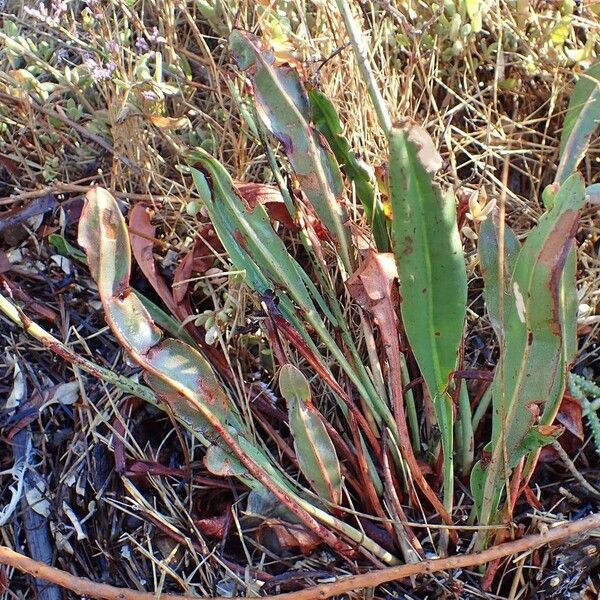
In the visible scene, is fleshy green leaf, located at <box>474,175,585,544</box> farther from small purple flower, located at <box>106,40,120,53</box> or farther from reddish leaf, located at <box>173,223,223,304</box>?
small purple flower, located at <box>106,40,120,53</box>

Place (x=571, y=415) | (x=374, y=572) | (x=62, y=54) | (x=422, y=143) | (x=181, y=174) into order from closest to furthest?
(x=422, y=143) < (x=374, y=572) < (x=571, y=415) < (x=181, y=174) < (x=62, y=54)

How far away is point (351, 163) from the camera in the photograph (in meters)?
1.01

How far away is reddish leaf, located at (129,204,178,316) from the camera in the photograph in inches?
45.0

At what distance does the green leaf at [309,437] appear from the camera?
2.95 feet

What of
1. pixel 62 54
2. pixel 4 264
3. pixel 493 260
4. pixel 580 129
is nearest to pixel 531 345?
pixel 493 260

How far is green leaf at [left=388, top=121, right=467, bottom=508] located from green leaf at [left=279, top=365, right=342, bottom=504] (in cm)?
14

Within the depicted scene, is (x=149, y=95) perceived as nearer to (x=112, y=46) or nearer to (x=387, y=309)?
(x=112, y=46)

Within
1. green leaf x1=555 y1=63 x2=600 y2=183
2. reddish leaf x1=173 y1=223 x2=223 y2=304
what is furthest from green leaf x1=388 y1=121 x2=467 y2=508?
reddish leaf x1=173 y1=223 x2=223 y2=304

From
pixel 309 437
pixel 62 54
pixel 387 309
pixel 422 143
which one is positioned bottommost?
pixel 309 437

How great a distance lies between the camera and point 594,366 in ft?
3.64

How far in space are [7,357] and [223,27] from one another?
2.33 ft

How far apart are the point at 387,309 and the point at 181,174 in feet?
1.67

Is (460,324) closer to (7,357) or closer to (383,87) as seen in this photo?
(383,87)

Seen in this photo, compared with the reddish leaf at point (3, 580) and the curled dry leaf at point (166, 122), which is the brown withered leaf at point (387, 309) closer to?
the curled dry leaf at point (166, 122)
